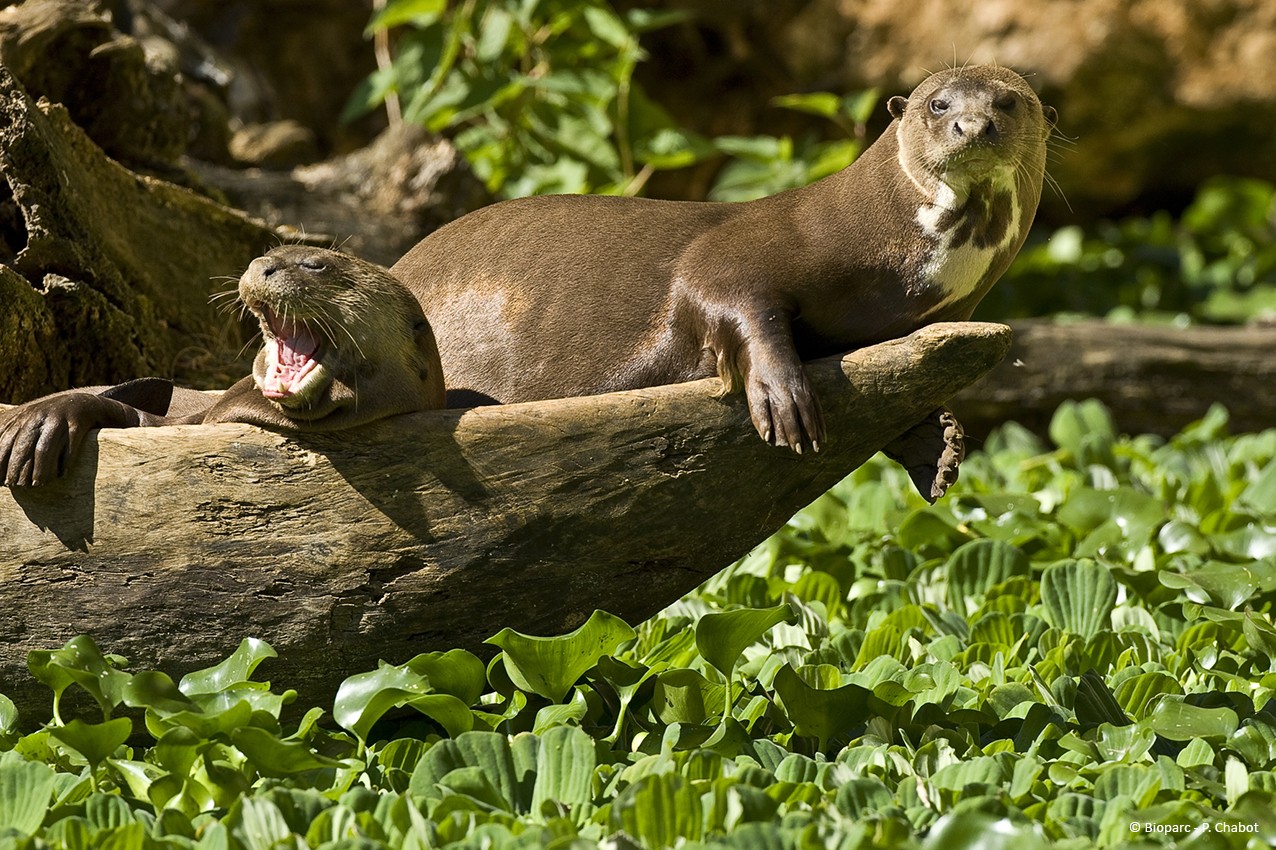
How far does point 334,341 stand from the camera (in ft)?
8.79

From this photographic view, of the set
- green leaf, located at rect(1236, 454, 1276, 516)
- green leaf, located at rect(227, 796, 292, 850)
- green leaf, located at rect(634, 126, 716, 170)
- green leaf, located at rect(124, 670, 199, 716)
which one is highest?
green leaf, located at rect(634, 126, 716, 170)

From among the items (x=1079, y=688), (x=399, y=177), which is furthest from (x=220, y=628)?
(x=399, y=177)

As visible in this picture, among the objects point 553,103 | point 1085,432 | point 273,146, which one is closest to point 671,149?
point 553,103

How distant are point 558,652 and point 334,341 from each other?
658 mm

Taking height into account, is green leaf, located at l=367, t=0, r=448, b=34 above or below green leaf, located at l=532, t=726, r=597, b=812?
above

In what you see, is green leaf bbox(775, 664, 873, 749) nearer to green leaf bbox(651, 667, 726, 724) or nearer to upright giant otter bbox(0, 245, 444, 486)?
green leaf bbox(651, 667, 726, 724)

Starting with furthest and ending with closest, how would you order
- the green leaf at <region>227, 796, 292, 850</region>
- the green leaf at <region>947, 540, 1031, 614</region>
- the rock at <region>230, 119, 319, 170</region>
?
the rock at <region>230, 119, 319, 170</region> → the green leaf at <region>947, 540, 1031, 614</region> → the green leaf at <region>227, 796, 292, 850</region>

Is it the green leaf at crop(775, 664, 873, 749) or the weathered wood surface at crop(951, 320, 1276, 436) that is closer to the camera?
the green leaf at crop(775, 664, 873, 749)

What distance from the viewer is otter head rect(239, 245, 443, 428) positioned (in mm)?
2588

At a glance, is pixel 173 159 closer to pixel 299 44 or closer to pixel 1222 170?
pixel 299 44

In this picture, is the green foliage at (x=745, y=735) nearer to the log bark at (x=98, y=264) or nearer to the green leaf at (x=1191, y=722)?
the green leaf at (x=1191, y=722)

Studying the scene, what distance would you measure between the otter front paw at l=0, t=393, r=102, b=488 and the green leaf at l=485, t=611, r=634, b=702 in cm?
76

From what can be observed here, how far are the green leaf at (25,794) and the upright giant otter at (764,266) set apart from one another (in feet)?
3.73

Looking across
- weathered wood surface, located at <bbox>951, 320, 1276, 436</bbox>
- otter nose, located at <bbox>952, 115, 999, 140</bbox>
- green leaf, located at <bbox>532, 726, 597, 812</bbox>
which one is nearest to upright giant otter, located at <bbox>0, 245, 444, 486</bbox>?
green leaf, located at <bbox>532, 726, 597, 812</bbox>
